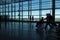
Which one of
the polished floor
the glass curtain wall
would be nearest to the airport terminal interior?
the glass curtain wall

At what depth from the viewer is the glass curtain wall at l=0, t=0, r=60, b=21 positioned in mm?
15586

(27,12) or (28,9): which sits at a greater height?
(28,9)

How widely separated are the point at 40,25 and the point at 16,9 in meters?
10.7

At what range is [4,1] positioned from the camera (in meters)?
22.1

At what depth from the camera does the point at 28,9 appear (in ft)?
59.3

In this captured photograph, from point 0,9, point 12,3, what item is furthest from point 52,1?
point 0,9

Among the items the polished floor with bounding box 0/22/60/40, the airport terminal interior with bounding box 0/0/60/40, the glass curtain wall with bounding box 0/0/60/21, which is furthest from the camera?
the glass curtain wall with bounding box 0/0/60/21

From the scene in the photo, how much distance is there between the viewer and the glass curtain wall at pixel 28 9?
1559cm

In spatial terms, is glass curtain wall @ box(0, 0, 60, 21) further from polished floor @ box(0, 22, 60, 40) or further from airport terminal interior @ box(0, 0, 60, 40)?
polished floor @ box(0, 22, 60, 40)

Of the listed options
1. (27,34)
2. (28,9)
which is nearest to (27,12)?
(28,9)

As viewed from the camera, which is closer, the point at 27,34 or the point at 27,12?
the point at 27,34

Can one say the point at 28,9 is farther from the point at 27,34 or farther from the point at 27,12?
the point at 27,34

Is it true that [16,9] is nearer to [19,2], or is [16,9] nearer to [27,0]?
[19,2]

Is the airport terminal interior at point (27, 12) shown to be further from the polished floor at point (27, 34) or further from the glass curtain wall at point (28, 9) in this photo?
the polished floor at point (27, 34)
